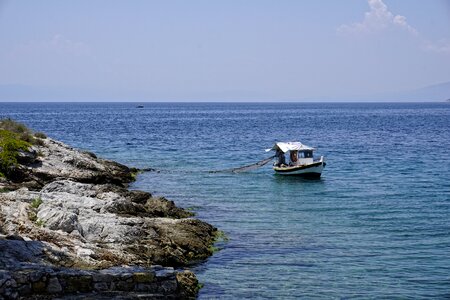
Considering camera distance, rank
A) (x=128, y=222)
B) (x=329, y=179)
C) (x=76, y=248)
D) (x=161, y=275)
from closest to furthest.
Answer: (x=161, y=275) → (x=76, y=248) → (x=128, y=222) → (x=329, y=179)

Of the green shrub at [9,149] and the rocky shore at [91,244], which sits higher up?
the green shrub at [9,149]

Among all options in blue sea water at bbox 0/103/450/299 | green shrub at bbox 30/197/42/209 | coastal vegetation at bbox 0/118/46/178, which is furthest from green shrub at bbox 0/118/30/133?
green shrub at bbox 30/197/42/209

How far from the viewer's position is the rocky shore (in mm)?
14773

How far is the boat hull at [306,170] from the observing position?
145 feet

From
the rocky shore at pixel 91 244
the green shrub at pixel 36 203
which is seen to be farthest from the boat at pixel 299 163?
the green shrub at pixel 36 203

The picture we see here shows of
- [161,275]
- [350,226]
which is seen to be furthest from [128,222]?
[350,226]

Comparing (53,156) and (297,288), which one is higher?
(53,156)

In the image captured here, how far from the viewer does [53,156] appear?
3666 cm

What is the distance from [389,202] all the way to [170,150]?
36340 mm

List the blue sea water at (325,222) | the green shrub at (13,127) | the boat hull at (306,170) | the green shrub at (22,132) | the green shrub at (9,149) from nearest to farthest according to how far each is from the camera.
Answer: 1. the blue sea water at (325,222)
2. the green shrub at (9,149)
3. the green shrub at (22,132)
4. the green shrub at (13,127)
5. the boat hull at (306,170)

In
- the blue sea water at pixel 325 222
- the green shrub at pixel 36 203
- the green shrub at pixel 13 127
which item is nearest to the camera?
the blue sea water at pixel 325 222

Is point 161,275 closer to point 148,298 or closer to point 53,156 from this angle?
point 148,298

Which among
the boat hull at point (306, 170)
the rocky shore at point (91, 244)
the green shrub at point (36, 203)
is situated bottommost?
the boat hull at point (306, 170)

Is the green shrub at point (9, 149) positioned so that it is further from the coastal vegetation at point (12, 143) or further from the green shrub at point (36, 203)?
the green shrub at point (36, 203)
